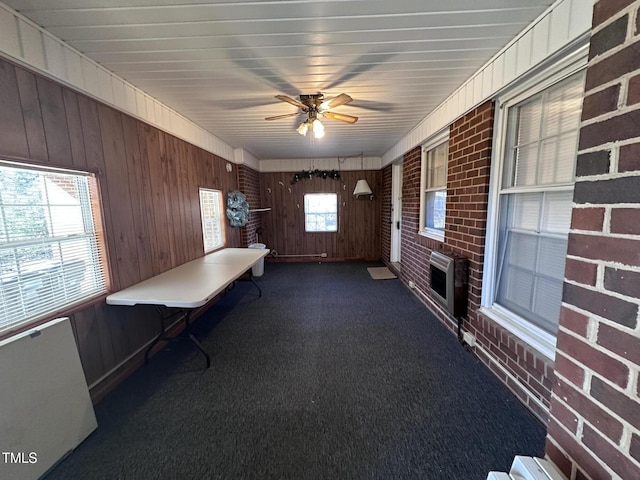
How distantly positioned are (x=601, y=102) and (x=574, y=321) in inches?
29.2

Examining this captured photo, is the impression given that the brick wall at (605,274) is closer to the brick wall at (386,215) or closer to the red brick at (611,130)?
the red brick at (611,130)

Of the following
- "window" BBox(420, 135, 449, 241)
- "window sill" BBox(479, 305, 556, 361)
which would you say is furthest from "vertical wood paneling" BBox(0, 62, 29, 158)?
"window" BBox(420, 135, 449, 241)

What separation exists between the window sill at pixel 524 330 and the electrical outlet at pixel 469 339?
0.30m

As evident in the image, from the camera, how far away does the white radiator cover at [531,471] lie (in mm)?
889

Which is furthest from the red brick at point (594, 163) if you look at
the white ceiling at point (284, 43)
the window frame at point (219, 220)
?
the window frame at point (219, 220)

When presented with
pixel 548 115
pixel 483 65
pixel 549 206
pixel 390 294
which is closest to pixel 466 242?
pixel 549 206

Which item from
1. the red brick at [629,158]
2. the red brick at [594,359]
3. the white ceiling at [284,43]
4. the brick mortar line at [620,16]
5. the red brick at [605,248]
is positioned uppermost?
the white ceiling at [284,43]

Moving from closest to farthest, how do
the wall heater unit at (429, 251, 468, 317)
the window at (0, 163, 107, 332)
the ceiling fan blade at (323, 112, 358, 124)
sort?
the window at (0, 163, 107, 332) → the wall heater unit at (429, 251, 468, 317) → the ceiling fan blade at (323, 112, 358, 124)

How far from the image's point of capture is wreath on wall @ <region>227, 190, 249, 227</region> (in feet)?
14.3

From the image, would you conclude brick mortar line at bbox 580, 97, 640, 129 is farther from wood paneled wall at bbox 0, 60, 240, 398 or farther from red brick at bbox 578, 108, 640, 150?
wood paneled wall at bbox 0, 60, 240, 398

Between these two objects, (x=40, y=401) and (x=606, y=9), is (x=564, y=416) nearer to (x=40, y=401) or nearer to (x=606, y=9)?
(x=606, y=9)

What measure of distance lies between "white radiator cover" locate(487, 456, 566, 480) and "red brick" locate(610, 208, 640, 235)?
863 mm

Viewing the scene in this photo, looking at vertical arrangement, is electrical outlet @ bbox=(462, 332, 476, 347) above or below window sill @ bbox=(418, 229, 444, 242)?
below

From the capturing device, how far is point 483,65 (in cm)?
203
